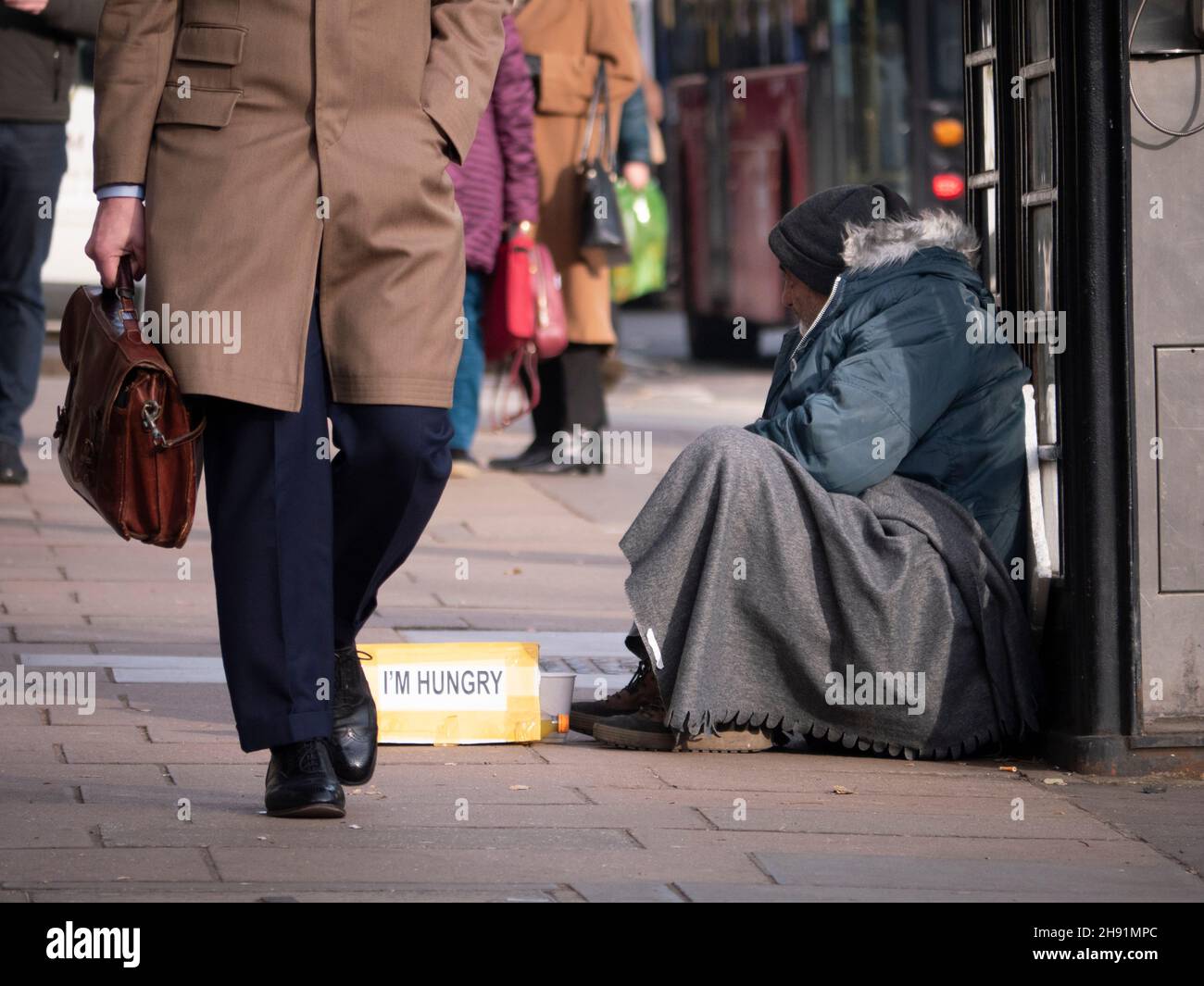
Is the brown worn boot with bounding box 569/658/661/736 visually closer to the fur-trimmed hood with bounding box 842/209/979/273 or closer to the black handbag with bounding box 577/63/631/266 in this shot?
the fur-trimmed hood with bounding box 842/209/979/273

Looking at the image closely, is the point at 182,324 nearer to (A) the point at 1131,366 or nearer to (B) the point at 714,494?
(B) the point at 714,494

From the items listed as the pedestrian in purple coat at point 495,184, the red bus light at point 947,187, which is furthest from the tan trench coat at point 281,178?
the red bus light at point 947,187

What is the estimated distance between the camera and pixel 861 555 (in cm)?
463

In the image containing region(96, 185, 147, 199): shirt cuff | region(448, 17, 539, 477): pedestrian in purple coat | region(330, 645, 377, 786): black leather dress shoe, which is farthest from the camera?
region(448, 17, 539, 477): pedestrian in purple coat

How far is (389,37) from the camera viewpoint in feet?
13.5

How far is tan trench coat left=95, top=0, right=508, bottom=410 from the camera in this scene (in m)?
3.98

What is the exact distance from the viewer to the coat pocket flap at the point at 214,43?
400 centimetres

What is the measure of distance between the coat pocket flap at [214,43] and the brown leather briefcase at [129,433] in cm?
42

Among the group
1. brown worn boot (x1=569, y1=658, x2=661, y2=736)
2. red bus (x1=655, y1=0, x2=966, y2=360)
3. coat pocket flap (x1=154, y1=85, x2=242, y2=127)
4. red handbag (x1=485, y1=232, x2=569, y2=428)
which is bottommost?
brown worn boot (x1=569, y1=658, x2=661, y2=736)

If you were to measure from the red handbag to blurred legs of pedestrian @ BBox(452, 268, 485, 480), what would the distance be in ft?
0.16

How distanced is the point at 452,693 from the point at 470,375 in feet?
15.1

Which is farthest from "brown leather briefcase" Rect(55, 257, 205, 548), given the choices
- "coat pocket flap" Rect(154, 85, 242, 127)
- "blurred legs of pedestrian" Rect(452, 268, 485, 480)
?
"blurred legs of pedestrian" Rect(452, 268, 485, 480)

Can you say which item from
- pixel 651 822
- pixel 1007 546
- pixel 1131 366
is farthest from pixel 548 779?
pixel 1131 366
